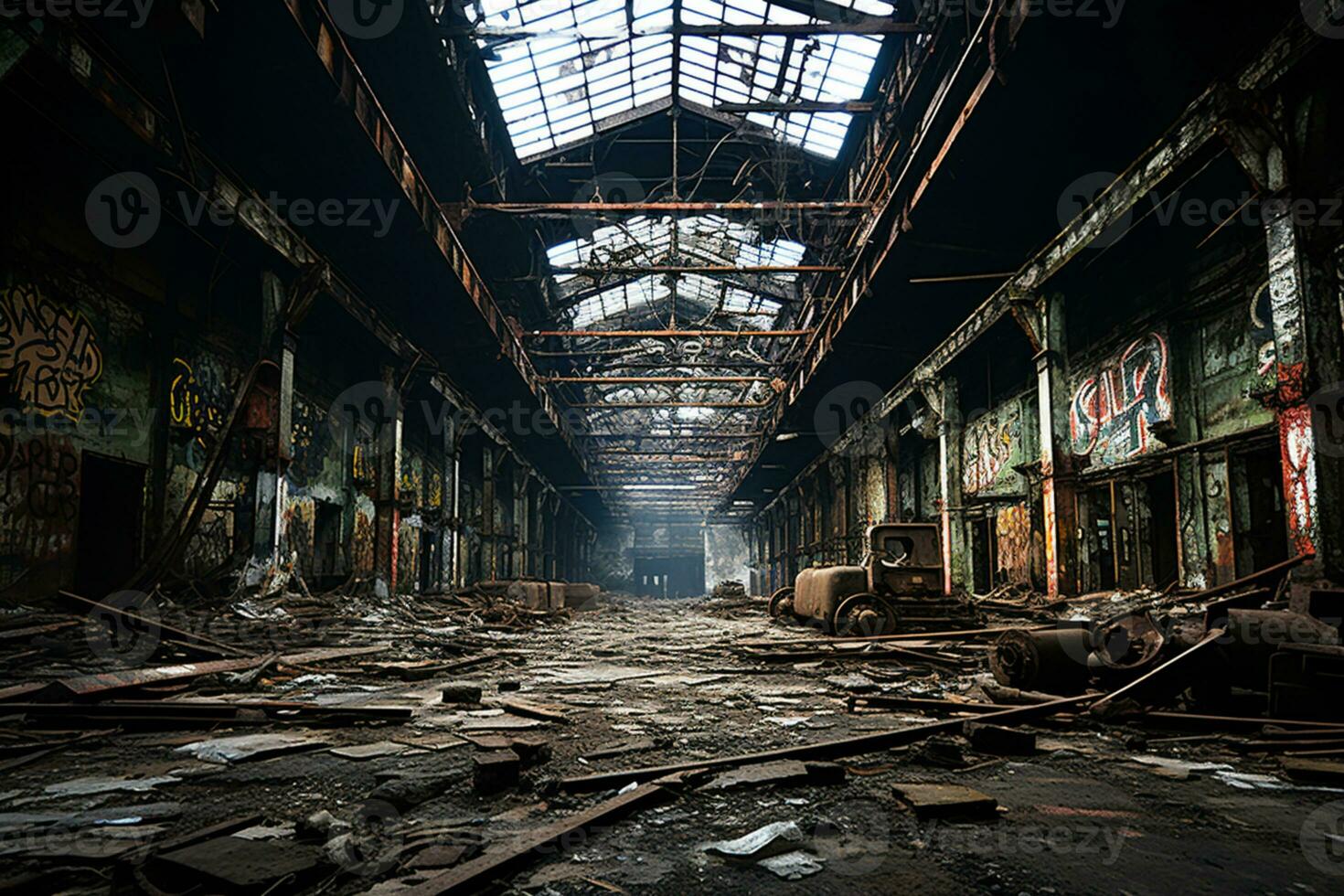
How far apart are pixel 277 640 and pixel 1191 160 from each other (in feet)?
33.2

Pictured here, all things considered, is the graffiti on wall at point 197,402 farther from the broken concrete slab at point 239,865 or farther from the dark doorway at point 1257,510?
the dark doorway at point 1257,510

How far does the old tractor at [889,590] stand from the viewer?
9.79 meters

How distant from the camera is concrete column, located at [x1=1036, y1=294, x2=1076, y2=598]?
10.2 meters

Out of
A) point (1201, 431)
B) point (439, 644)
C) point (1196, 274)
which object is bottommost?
point (439, 644)

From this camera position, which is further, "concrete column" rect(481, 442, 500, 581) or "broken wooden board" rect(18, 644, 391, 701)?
"concrete column" rect(481, 442, 500, 581)

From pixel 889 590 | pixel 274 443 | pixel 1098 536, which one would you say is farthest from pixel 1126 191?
pixel 274 443

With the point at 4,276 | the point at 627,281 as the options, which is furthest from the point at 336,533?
the point at 627,281

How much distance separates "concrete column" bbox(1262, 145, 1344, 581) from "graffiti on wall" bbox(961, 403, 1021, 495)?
303 inches

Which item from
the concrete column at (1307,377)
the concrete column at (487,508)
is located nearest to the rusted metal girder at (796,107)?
the concrete column at (1307,377)

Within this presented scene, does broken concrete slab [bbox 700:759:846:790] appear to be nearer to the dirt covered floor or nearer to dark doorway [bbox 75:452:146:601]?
the dirt covered floor

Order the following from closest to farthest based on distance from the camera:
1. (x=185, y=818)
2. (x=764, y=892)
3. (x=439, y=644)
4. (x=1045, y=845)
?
(x=764, y=892) → (x=1045, y=845) → (x=185, y=818) → (x=439, y=644)

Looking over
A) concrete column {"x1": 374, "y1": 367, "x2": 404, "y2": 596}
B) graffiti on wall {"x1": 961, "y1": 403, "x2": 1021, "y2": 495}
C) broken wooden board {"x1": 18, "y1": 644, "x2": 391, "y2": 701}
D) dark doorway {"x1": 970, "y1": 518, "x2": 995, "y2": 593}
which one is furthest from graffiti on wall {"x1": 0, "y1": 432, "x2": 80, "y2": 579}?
dark doorway {"x1": 970, "y1": 518, "x2": 995, "y2": 593}

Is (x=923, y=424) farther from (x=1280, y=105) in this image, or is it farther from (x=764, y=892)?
(x=764, y=892)

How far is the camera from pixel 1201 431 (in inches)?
358
